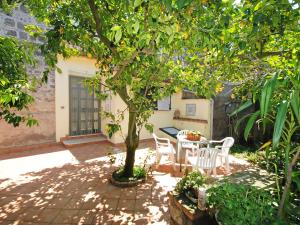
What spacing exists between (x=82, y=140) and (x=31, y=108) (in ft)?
7.02

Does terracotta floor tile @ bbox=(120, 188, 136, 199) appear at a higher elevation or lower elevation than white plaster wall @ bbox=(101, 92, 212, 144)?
lower

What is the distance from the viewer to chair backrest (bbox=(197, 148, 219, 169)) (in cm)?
445

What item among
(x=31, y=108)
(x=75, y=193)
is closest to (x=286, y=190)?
(x=75, y=193)

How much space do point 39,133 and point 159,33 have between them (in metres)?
7.05

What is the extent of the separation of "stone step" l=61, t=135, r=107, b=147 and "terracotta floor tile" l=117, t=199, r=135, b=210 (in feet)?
14.6

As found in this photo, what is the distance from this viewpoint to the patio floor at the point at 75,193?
314cm

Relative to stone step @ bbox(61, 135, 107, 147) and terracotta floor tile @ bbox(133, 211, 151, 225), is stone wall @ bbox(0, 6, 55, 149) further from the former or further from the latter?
terracotta floor tile @ bbox(133, 211, 151, 225)

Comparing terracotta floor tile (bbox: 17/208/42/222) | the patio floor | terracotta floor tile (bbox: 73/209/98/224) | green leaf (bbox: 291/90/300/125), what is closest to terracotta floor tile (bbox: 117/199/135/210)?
the patio floor

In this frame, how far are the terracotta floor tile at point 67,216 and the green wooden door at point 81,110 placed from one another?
5.26 metres

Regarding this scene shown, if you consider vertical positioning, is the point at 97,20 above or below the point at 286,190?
above

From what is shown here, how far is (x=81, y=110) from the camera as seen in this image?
844cm

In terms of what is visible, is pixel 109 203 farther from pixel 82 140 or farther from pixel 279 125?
pixel 82 140

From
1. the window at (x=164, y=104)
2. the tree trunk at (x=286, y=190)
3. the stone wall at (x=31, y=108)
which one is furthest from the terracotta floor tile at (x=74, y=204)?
the window at (x=164, y=104)

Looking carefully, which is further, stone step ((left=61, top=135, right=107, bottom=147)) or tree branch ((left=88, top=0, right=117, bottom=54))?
stone step ((left=61, top=135, right=107, bottom=147))
